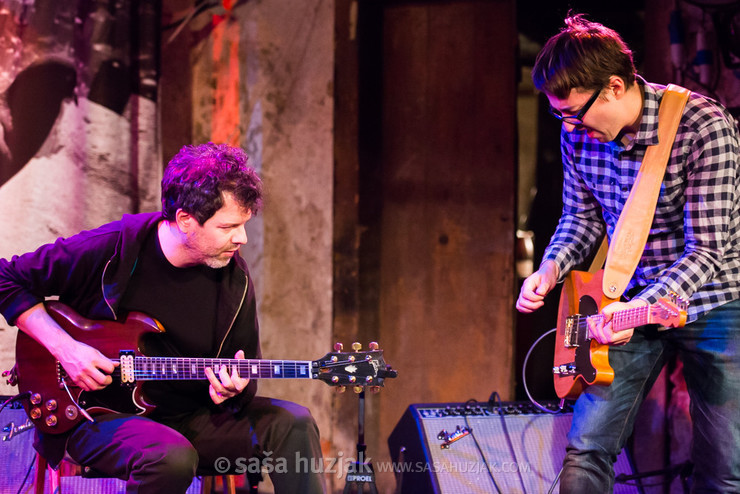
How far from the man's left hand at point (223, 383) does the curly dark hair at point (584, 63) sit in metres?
1.59

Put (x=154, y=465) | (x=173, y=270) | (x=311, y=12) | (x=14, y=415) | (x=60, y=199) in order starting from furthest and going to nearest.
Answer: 1. (x=311, y=12)
2. (x=60, y=199)
3. (x=14, y=415)
4. (x=173, y=270)
5. (x=154, y=465)

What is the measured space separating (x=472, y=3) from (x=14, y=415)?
3.41 meters

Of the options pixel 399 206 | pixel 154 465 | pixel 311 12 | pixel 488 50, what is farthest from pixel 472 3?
pixel 154 465

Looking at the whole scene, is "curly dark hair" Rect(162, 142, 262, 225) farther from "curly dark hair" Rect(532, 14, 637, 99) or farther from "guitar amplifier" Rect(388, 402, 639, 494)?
"guitar amplifier" Rect(388, 402, 639, 494)

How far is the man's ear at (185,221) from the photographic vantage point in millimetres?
2703

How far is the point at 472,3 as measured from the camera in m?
4.30

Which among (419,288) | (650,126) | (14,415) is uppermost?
(650,126)

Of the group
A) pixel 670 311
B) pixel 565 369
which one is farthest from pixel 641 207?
pixel 565 369

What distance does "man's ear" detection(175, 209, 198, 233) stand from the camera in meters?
2.70

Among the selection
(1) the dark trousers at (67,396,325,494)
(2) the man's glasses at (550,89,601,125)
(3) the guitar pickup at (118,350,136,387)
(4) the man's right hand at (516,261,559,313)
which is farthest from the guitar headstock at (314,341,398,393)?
(2) the man's glasses at (550,89,601,125)

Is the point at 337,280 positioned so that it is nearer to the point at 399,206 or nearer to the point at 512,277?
the point at 399,206

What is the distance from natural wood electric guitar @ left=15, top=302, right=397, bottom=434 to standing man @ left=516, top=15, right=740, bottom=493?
0.84m

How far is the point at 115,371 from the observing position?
266 cm

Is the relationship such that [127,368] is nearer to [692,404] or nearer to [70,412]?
[70,412]
